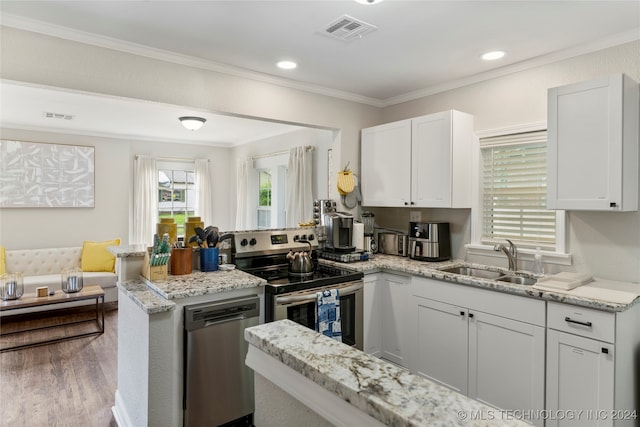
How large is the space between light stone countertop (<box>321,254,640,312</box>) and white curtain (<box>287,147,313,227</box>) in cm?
163

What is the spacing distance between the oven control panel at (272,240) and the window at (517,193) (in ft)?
5.02

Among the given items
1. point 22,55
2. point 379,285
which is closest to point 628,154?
point 379,285

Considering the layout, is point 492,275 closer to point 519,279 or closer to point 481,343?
point 519,279

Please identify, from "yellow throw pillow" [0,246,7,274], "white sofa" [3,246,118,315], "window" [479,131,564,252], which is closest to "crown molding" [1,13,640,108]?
"window" [479,131,564,252]

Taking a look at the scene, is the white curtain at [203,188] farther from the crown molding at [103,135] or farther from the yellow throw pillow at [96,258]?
the yellow throw pillow at [96,258]

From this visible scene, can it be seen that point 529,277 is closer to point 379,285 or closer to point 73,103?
point 379,285

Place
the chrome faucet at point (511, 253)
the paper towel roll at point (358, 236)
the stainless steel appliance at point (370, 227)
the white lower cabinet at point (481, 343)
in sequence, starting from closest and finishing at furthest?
the white lower cabinet at point (481, 343)
the chrome faucet at point (511, 253)
the paper towel roll at point (358, 236)
the stainless steel appliance at point (370, 227)

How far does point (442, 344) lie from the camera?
2.73m

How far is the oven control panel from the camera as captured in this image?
3045mm

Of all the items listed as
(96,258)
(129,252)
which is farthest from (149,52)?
(96,258)

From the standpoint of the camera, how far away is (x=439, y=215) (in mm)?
3498

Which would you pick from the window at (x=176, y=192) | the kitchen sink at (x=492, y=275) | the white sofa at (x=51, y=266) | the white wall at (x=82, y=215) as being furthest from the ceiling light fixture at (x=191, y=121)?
the kitchen sink at (x=492, y=275)

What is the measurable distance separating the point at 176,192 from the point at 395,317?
506cm

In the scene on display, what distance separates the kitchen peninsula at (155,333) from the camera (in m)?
1.98
